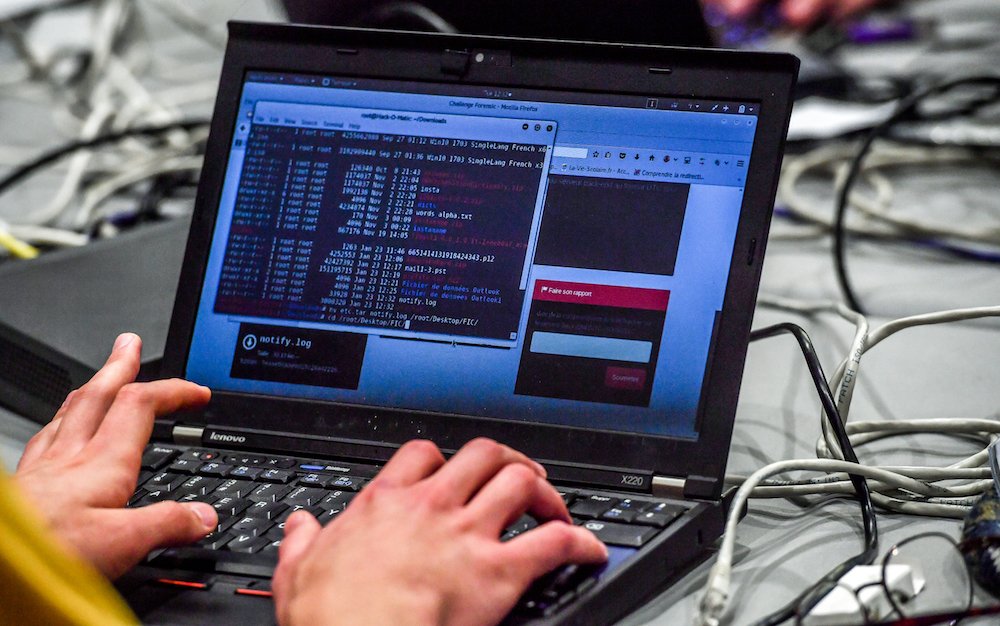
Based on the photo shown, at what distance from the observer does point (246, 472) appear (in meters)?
0.58

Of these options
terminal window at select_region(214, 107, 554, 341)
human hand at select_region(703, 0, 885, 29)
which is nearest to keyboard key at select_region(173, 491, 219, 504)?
terminal window at select_region(214, 107, 554, 341)

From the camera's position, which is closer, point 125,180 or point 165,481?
point 165,481

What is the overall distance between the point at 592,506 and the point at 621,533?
32mm

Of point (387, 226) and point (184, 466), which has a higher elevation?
point (387, 226)

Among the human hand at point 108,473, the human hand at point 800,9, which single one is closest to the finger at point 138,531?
the human hand at point 108,473

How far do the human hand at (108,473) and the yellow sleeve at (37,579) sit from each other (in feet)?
0.49

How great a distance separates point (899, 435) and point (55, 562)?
20.7 inches

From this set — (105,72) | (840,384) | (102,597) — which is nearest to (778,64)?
(840,384)

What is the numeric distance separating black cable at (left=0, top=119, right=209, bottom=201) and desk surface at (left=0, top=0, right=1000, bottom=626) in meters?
0.12

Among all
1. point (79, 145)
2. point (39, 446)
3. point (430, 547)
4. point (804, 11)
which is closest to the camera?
point (430, 547)

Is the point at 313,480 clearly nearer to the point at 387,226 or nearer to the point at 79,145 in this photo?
the point at 387,226

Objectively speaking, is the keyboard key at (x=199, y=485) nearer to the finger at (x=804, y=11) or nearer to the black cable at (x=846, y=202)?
the black cable at (x=846, y=202)

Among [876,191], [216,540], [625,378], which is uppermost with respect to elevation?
[876,191]

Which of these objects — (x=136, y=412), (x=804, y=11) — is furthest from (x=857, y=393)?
(x=804, y=11)
